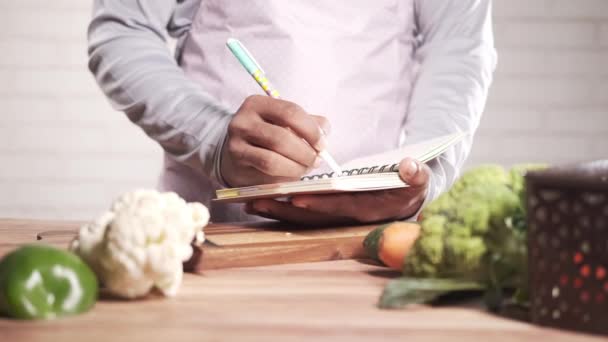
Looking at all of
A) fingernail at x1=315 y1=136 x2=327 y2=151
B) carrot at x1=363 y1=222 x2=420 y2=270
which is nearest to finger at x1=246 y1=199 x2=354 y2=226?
fingernail at x1=315 y1=136 x2=327 y2=151

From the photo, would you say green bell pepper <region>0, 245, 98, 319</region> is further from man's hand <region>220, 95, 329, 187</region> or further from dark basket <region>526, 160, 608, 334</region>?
man's hand <region>220, 95, 329, 187</region>

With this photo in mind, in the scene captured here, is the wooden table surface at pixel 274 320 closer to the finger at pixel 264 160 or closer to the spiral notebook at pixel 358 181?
the spiral notebook at pixel 358 181

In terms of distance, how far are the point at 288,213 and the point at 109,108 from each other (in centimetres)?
194

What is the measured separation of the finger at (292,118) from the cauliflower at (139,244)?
392 millimetres

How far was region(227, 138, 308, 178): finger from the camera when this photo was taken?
124 cm

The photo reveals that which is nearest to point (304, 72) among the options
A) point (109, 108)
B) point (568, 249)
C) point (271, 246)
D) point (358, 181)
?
point (358, 181)

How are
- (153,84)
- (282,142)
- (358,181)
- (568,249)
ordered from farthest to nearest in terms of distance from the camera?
(153,84) → (282,142) → (358,181) → (568,249)

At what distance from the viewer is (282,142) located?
4.01 feet

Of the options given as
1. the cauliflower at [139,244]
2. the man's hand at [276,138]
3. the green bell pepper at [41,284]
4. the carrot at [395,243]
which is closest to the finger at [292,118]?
the man's hand at [276,138]

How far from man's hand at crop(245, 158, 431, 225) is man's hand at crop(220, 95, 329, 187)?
0.06 metres

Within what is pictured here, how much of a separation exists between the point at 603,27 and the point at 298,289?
2645 mm

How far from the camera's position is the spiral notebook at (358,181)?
1092 millimetres

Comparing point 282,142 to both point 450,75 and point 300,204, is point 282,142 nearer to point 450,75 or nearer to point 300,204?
point 300,204

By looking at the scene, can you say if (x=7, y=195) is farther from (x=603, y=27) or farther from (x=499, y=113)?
(x=603, y=27)
